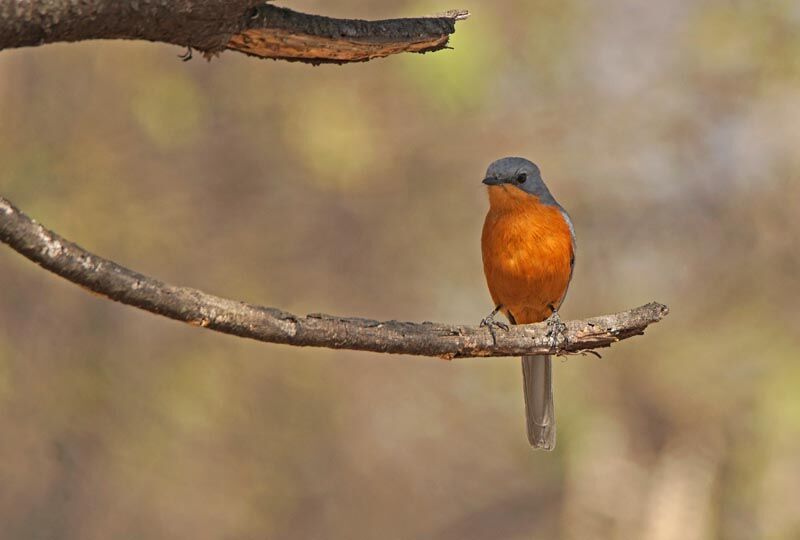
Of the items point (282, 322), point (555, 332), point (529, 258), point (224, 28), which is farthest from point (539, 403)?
point (224, 28)

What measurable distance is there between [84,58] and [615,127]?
5644 mm

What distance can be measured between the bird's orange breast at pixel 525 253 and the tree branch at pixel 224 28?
3244 millimetres

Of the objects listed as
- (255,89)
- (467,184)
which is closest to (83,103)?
(255,89)

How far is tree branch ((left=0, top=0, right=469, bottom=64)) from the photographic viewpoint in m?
2.93

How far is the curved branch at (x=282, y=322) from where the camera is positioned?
3.11 meters

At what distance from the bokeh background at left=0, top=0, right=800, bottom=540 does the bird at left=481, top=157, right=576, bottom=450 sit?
3.23 m

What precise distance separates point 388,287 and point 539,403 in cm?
476

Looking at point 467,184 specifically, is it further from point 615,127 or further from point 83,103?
point 83,103

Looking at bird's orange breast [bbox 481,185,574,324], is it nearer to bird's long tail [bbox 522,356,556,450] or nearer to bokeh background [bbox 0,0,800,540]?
bird's long tail [bbox 522,356,556,450]

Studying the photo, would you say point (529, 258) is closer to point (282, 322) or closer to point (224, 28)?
point (282, 322)

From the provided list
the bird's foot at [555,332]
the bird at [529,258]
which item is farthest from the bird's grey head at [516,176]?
the bird's foot at [555,332]

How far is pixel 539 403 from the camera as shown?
7.80 metres

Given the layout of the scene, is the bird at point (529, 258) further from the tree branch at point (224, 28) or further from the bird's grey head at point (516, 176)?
the tree branch at point (224, 28)

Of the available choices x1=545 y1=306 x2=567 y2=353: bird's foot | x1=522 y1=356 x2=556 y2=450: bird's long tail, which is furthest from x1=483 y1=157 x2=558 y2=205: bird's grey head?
x1=545 y1=306 x2=567 y2=353: bird's foot
